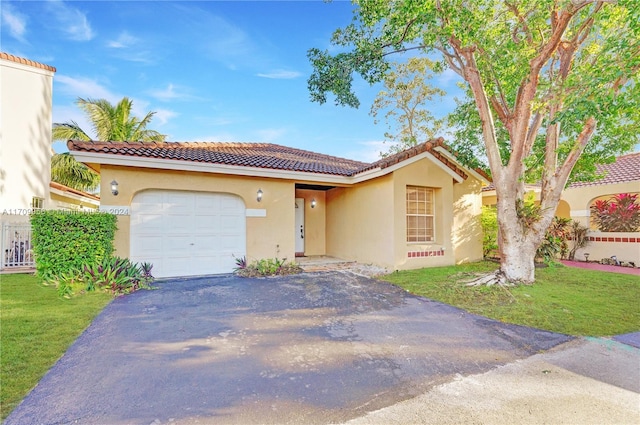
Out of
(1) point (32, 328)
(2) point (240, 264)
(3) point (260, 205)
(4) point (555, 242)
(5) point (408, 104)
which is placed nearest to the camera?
(1) point (32, 328)

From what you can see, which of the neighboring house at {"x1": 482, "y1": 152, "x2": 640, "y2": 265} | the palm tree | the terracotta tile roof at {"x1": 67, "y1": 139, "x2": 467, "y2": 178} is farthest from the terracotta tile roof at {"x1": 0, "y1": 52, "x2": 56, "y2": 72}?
the neighboring house at {"x1": 482, "y1": 152, "x2": 640, "y2": 265}

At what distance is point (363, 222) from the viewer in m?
11.5

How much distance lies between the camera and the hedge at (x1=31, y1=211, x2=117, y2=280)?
707 cm

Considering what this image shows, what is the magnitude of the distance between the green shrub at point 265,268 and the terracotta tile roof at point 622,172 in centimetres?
1320

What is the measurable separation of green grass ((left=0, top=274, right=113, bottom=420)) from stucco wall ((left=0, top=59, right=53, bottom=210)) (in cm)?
692

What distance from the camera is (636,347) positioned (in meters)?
4.25

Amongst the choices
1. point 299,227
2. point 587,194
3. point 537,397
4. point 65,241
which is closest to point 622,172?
point 587,194

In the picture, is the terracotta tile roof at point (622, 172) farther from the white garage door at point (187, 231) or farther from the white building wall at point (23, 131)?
the white building wall at point (23, 131)

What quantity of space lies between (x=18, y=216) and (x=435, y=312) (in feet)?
51.3

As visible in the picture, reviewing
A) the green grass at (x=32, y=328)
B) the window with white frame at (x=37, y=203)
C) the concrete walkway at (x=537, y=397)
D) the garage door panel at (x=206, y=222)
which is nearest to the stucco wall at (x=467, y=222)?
the concrete walkway at (x=537, y=397)

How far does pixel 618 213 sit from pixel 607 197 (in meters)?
1.08

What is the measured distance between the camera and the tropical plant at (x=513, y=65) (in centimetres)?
685

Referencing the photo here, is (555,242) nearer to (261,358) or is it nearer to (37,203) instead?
(261,358)

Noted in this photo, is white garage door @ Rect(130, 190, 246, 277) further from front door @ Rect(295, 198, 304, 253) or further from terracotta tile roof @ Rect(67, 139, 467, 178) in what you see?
front door @ Rect(295, 198, 304, 253)
